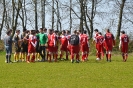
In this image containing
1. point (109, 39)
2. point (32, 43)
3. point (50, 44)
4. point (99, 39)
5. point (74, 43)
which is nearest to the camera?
point (74, 43)

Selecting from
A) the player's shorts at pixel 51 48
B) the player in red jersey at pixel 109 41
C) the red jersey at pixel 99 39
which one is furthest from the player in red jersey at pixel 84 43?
the player's shorts at pixel 51 48

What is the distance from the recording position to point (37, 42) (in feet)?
85.0

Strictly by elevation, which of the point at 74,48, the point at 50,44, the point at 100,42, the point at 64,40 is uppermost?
the point at 64,40

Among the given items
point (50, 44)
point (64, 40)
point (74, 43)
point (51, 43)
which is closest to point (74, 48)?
point (74, 43)

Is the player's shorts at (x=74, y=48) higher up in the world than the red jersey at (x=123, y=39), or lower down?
lower down

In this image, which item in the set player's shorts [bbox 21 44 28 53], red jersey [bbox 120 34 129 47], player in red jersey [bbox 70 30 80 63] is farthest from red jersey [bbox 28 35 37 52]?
red jersey [bbox 120 34 129 47]

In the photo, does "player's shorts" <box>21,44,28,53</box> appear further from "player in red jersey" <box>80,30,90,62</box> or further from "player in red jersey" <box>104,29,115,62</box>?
"player in red jersey" <box>104,29,115,62</box>

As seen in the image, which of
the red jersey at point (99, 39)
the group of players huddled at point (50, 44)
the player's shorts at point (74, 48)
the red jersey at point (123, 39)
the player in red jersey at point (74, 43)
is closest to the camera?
the player in red jersey at point (74, 43)

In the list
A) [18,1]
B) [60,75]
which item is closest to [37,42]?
[60,75]

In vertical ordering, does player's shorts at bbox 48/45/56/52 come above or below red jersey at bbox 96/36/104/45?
below

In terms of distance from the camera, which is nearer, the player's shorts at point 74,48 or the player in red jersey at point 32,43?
the player's shorts at point 74,48

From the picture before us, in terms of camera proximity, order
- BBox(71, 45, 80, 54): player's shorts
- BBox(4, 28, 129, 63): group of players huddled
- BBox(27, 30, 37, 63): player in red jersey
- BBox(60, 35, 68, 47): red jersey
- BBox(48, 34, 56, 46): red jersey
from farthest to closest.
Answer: BBox(60, 35, 68, 47): red jersey, BBox(48, 34, 56, 46): red jersey, BBox(27, 30, 37, 63): player in red jersey, BBox(4, 28, 129, 63): group of players huddled, BBox(71, 45, 80, 54): player's shorts

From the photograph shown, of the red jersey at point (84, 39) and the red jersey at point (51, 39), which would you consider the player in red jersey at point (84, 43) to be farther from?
the red jersey at point (51, 39)

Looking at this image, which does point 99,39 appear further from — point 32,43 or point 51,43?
point 32,43
